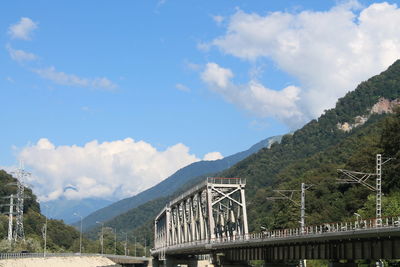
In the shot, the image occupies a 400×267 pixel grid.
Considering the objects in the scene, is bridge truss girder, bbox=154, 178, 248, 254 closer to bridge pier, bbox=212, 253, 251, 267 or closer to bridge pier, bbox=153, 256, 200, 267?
bridge pier, bbox=153, 256, 200, 267

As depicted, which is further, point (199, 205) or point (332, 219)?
point (332, 219)

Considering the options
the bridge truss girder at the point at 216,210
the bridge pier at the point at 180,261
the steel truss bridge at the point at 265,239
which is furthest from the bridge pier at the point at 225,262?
the bridge pier at the point at 180,261

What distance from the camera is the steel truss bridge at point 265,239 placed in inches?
2251

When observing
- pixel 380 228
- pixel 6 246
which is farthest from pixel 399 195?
pixel 6 246

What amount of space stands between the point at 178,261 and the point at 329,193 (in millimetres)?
51025

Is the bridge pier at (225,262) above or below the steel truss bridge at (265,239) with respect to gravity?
below

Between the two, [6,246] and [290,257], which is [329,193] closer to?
[6,246]

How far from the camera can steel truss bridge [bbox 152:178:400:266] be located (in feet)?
188

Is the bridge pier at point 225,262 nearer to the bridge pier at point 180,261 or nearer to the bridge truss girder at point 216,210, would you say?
the bridge truss girder at point 216,210

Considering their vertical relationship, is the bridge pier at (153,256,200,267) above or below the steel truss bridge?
below

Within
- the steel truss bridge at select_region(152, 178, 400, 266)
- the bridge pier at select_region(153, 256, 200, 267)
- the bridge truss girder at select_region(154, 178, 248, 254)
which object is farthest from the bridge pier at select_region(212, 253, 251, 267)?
the bridge pier at select_region(153, 256, 200, 267)

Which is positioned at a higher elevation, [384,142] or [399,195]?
[384,142]

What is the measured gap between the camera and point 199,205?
121375mm

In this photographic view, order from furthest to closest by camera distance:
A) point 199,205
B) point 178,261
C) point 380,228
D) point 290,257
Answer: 1. point 178,261
2. point 199,205
3. point 290,257
4. point 380,228
